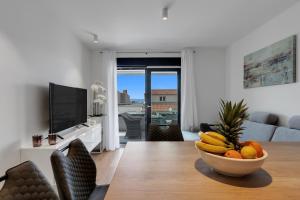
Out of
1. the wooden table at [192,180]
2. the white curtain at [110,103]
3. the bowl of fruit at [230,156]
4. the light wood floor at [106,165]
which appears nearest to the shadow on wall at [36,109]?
the light wood floor at [106,165]

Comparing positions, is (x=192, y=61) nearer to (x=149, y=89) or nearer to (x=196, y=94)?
(x=196, y=94)

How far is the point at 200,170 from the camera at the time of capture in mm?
1073

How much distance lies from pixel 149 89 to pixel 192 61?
1267 millimetres

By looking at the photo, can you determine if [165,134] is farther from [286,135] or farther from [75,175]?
Result: [286,135]

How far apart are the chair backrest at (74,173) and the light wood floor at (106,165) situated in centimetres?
152

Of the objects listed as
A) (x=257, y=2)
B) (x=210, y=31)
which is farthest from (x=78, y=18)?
(x=257, y=2)

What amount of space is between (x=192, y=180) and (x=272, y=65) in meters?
2.71

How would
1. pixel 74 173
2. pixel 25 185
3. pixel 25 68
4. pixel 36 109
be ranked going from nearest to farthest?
1. pixel 25 185
2. pixel 74 173
3. pixel 25 68
4. pixel 36 109

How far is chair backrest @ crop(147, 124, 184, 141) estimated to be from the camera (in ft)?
7.48

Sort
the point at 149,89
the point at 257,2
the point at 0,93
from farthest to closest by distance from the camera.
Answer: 1. the point at 149,89
2. the point at 257,2
3. the point at 0,93

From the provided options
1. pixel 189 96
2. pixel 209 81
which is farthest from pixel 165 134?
pixel 209 81

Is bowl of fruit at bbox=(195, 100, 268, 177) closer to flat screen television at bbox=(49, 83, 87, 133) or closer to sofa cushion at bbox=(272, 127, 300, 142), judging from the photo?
sofa cushion at bbox=(272, 127, 300, 142)

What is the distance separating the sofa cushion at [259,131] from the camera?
8.66 feet

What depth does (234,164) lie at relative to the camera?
2.96 ft
